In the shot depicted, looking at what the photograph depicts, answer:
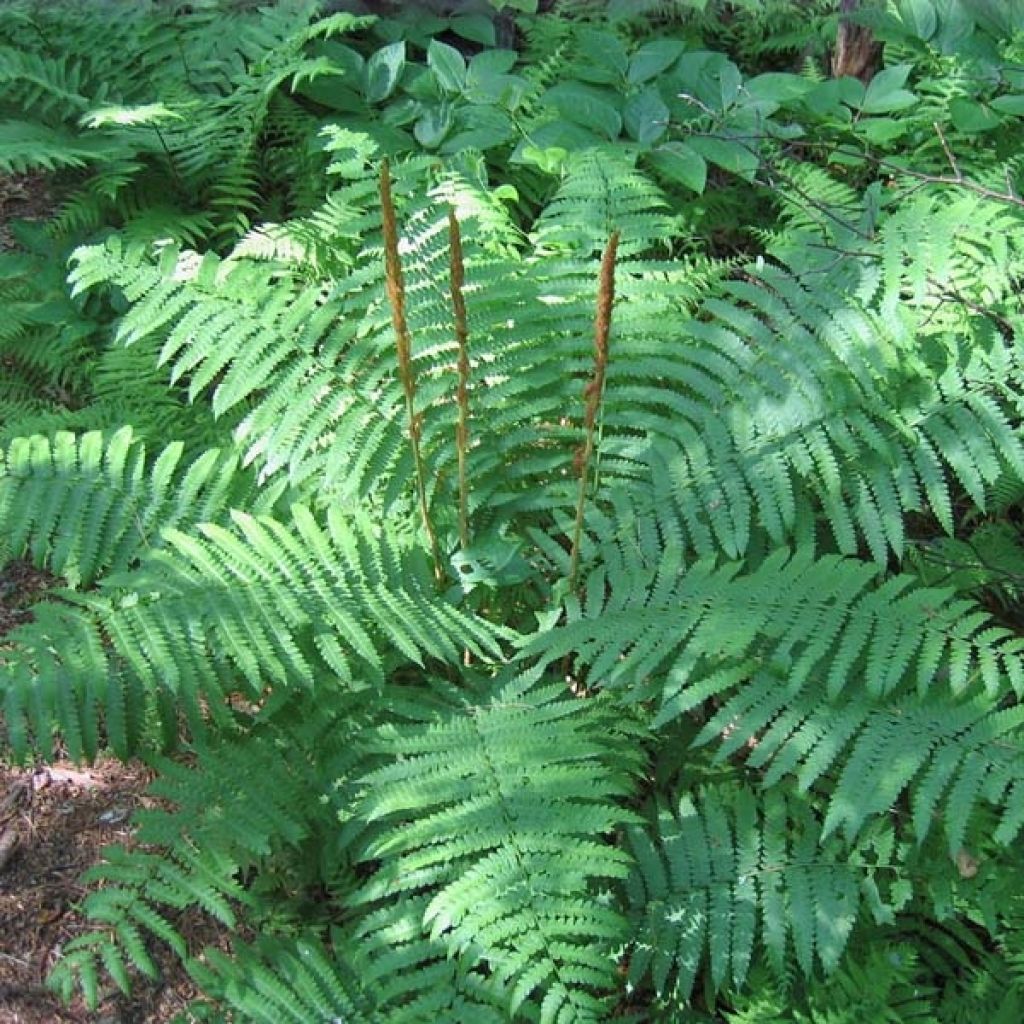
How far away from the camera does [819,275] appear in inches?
113

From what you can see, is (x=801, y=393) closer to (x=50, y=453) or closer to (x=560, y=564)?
(x=560, y=564)

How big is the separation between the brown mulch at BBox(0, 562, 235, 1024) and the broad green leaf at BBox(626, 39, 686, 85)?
2635 mm

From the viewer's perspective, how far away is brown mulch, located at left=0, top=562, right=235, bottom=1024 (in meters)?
2.45

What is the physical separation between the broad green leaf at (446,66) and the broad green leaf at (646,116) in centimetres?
62

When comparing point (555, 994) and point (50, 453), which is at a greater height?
point (50, 453)

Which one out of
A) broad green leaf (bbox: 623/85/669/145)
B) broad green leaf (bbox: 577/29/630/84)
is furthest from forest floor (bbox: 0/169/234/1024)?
broad green leaf (bbox: 577/29/630/84)

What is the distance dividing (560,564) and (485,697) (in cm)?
43

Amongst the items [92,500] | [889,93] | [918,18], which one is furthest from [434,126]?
[92,500]

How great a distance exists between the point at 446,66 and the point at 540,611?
86.3 inches

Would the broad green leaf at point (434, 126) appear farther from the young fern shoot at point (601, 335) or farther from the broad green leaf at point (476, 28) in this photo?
the young fern shoot at point (601, 335)

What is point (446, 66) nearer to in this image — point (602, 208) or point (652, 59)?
point (652, 59)

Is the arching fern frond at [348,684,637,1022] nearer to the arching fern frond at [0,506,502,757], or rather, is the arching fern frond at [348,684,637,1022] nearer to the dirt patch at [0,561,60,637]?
the arching fern frond at [0,506,502,757]

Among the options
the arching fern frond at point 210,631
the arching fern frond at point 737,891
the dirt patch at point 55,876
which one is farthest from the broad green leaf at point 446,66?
the arching fern frond at point 737,891

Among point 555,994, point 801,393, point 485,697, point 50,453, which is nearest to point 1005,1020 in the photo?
point 555,994
